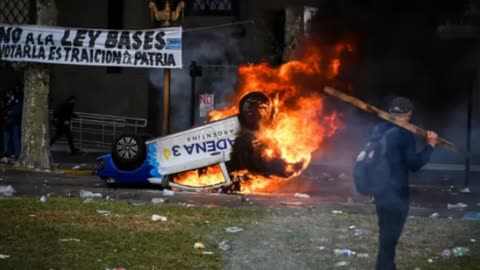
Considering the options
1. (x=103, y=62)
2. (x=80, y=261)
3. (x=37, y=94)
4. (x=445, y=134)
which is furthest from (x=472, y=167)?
(x=80, y=261)

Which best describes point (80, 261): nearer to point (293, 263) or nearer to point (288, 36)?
point (293, 263)

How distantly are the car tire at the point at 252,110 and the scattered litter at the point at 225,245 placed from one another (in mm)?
3589

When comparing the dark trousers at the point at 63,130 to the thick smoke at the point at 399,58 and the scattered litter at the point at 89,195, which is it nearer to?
the scattered litter at the point at 89,195

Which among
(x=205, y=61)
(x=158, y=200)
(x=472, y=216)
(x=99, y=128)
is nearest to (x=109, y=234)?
(x=158, y=200)

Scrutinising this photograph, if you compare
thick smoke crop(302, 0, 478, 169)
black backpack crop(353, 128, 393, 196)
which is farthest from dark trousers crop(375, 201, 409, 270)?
thick smoke crop(302, 0, 478, 169)

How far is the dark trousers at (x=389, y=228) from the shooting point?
254 inches

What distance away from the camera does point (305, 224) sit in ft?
30.7

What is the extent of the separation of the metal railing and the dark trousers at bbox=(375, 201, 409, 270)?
45.3 ft

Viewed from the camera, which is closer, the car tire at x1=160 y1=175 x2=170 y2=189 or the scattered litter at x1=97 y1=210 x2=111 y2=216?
the scattered litter at x1=97 y1=210 x2=111 y2=216

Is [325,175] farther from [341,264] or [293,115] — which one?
[341,264]

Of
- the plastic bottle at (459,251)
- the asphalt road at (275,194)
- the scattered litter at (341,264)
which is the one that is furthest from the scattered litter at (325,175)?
the scattered litter at (341,264)

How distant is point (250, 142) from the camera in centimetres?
1162

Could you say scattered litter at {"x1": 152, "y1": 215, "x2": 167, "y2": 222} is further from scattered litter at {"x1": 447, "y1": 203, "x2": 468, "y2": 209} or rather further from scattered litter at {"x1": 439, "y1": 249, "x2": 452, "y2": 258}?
scattered litter at {"x1": 447, "y1": 203, "x2": 468, "y2": 209}

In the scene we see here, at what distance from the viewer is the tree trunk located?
1487cm
